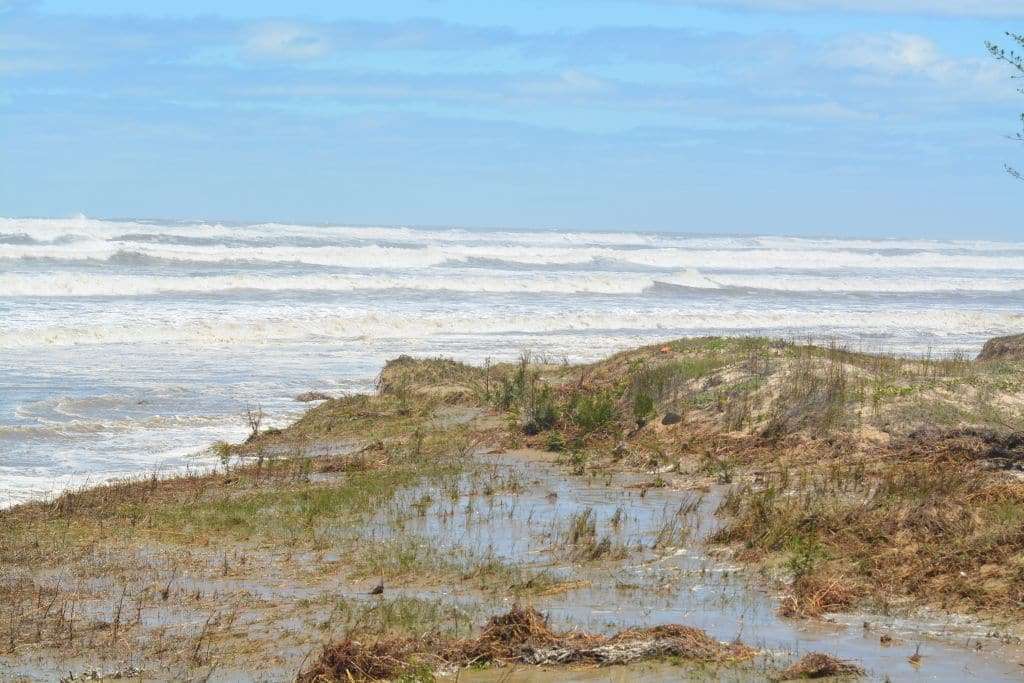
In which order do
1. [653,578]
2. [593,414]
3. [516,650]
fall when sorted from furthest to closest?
[593,414]
[653,578]
[516,650]

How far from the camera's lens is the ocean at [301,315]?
1855 centimetres

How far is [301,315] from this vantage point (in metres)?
36.7

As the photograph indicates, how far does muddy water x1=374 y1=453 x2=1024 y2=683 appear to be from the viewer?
263 inches

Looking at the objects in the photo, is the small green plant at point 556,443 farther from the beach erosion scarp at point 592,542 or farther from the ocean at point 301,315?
the ocean at point 301,315

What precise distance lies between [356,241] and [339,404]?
64.4m

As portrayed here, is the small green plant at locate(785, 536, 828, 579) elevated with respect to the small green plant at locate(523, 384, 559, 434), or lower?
elevated

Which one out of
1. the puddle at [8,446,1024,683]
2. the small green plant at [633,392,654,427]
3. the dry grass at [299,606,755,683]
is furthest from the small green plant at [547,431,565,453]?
the dry grass at [299,606,755,683]

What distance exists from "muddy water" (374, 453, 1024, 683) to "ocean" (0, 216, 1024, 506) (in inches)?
193

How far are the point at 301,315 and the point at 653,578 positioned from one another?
29.1 m

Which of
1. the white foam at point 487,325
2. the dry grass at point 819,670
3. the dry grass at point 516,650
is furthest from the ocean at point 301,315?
the dry grass at point 819,670

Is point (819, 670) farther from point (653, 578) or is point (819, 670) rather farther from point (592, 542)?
point (592, 542)

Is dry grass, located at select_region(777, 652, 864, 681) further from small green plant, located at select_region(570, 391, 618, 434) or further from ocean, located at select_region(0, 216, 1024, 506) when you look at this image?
ocean, located at select_region(0, 216, 1024, 506)

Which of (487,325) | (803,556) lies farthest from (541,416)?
(487,325)

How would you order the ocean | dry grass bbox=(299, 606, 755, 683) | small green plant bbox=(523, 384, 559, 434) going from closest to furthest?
dry grass bbox=(299, 606, 755, 683) → small green plant bbox=(523, 384, 559, 434) → the ocean
